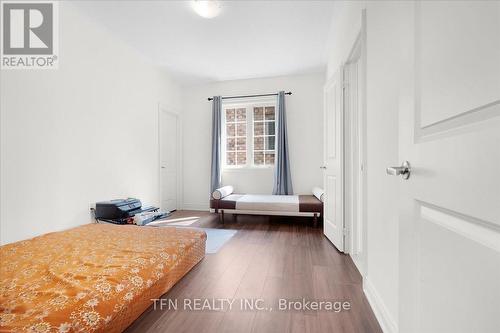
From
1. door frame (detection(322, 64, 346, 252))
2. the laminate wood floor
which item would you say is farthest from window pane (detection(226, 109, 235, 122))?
the laminate wood floor

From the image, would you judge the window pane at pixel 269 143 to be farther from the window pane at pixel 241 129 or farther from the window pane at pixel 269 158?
the window pane at pixel 241 129

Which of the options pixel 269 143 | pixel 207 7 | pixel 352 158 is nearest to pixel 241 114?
pixel 269 143

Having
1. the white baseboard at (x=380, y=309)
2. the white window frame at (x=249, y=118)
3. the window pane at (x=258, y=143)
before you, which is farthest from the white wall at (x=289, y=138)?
the white baseboard at (x=380, y=309)

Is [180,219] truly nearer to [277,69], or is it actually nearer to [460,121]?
[277,69]

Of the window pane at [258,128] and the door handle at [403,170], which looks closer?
the door handle at [403,170]

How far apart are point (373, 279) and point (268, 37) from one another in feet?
10.3

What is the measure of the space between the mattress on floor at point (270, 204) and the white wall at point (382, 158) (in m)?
1.79

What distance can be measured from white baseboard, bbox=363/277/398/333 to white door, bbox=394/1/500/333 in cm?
59

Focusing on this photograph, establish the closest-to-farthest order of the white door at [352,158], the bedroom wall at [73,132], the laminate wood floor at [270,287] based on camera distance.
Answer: the laminate wood floor at [270,287], the bedroom wall at [73,132], the white door at [352,158]

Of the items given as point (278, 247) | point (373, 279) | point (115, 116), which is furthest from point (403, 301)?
point (115, 116)

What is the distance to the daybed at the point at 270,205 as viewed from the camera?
354cm

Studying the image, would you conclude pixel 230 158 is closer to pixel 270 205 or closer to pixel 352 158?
pixel 270 205

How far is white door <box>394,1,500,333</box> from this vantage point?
444 mm

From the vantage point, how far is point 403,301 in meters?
0.81
